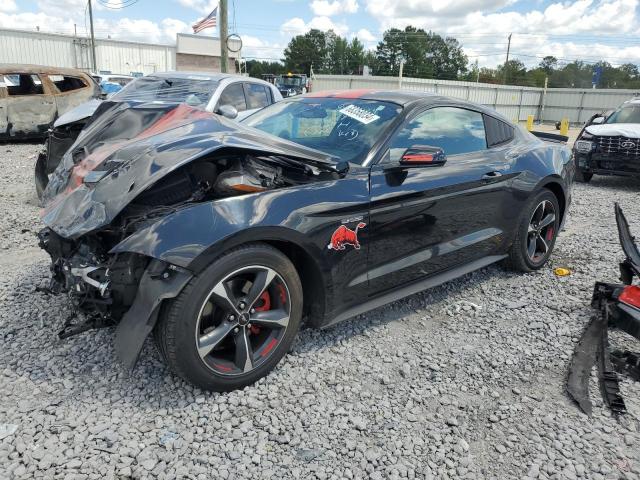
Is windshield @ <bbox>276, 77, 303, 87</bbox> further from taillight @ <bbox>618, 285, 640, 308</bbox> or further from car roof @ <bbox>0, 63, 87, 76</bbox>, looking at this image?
taillight @ <bbox>618, 285, 640, 308</bbox>

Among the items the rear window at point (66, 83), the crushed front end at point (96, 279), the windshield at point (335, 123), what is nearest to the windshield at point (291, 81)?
the rear window at point (66, 83)

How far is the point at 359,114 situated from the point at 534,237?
6.95ft

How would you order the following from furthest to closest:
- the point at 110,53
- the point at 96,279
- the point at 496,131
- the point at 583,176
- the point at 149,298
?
the point at 110,53 → the point at 583,176 → the point at 496,131 → the point at 96,279 → the point at 149,298

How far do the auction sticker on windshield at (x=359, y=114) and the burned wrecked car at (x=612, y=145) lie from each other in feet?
23.5

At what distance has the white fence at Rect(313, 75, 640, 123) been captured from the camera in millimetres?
22750

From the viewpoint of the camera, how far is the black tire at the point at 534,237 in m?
4.30

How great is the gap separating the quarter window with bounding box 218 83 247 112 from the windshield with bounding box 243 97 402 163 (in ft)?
12.2

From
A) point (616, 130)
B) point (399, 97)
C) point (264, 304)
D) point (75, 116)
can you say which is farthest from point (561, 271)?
point (75, 116)

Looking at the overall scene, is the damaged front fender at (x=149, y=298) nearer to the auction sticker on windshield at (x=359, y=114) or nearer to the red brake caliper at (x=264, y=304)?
the red brake caliper at (x=264, y=304)

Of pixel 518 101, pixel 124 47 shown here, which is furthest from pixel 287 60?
pixel 518 101

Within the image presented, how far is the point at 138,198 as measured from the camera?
8.84 ft

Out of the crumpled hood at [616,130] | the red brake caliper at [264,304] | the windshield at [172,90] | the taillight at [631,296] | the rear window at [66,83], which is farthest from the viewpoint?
the rear window at [66,83]

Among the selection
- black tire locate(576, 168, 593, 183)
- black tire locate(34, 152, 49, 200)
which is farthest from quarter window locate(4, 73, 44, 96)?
black tire locate(576, 168, 593, 183)

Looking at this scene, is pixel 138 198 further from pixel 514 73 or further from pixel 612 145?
pixel 514 73
